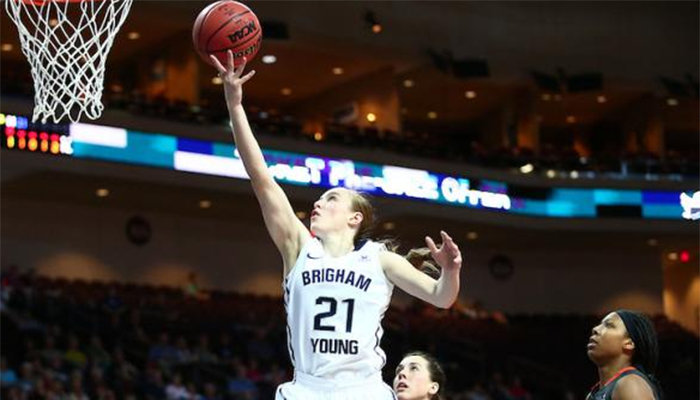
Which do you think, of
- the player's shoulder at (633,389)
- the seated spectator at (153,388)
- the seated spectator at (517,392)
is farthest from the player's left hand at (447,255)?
the seated spectator at (517,392)

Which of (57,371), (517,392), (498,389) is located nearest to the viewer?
(57,371)

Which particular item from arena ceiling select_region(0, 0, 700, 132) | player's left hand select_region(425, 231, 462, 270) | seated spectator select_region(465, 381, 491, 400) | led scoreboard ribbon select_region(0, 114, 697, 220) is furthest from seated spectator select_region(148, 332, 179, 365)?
player's left hand select_region(425, 231, 462, 270)

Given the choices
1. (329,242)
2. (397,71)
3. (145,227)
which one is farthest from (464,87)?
(329,242)

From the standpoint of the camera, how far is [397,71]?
29.9 metres

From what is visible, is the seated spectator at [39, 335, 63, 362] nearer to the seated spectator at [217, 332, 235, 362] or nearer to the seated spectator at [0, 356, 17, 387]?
the seated spectator at [0, 356, 17, 387]

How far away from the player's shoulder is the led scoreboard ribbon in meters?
16.3

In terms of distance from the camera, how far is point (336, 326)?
5211mm

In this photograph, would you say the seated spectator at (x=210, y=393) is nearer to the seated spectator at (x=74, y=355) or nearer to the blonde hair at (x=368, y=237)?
the seated spectator at (x=74, y=355)

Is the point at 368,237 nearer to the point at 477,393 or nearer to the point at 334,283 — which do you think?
the point at 334,283

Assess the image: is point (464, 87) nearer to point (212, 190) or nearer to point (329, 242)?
point (212, 190)

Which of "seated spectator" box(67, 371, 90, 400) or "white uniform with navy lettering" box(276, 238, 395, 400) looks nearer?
"white uniform with navy lettering" box(276, 238, 395, 400)

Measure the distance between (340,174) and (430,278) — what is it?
20436mm

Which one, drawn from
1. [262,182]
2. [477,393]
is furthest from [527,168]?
[262,182]

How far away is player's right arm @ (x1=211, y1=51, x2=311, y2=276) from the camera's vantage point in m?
5.37
